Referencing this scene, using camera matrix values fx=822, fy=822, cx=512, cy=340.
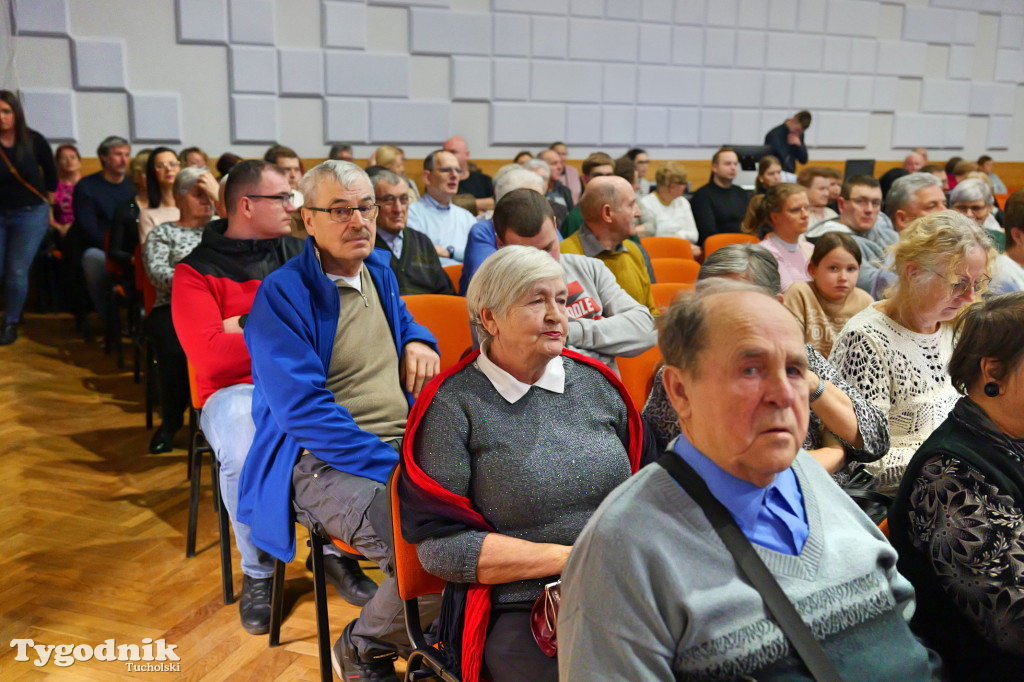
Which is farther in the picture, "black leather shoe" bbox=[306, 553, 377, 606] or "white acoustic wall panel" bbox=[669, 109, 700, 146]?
"white acoustic wall panel" bbox=[669, 109, 700, 146]

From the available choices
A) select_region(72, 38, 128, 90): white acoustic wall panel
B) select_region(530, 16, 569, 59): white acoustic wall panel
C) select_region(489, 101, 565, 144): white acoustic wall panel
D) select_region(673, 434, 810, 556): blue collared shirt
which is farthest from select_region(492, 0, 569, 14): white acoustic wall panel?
select_region(673, 434, 810, 556): blue collared shirt

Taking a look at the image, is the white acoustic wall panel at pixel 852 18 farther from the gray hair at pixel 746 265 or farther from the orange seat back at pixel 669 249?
the gray hair at pixel 746 265

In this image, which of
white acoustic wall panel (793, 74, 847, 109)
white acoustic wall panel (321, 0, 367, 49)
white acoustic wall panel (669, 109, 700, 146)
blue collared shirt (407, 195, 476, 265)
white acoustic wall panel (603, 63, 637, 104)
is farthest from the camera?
white acoustic wall panel (793, 74, 847, 109)

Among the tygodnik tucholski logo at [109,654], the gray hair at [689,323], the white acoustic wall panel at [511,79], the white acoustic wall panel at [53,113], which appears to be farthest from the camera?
the white acoustic wall panel at [511,79]

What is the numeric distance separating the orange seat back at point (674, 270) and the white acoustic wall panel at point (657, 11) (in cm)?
644

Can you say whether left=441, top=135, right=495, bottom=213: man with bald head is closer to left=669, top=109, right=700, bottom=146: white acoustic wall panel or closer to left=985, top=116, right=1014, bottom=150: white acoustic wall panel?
left=669, top=109, right=700, bottom=146: white acoustic wall panel

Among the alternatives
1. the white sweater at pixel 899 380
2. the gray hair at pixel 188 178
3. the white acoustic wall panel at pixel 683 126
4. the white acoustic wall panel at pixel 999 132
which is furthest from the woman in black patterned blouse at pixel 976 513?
the white acoustic wall panel at pixel 999 132

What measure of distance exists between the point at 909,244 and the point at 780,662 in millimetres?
1617

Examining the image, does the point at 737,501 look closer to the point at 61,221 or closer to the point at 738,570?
the point at 738,570

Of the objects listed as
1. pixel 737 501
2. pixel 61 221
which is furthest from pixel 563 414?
pixel 61 221

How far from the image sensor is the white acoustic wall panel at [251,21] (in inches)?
288

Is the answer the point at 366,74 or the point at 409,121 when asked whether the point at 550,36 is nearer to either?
the point at 409,121

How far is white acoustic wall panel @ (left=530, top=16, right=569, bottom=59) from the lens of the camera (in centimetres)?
888

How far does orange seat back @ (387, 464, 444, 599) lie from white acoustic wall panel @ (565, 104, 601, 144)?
315 inches
